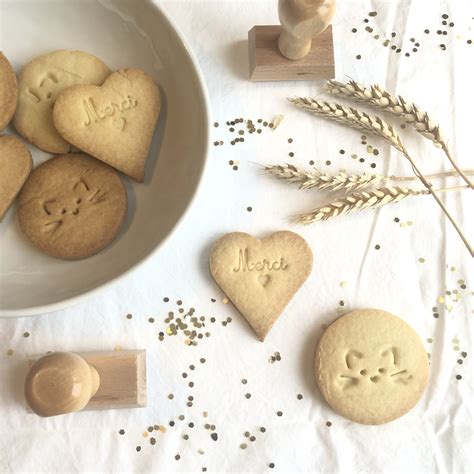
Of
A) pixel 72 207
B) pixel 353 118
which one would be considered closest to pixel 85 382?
pixel 72 207

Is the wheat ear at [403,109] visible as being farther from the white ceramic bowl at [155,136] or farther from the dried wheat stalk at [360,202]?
the white ceramic bowl at [155,136]

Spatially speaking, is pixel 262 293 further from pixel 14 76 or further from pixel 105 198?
pixel 14 76

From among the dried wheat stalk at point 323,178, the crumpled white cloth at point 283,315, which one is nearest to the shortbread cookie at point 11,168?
the crumpled white cloth at point 283,315

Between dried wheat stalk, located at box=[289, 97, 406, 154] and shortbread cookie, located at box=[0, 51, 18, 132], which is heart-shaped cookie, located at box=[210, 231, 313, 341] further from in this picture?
shortbread cookie, located at box=[0, 51, 18, 132]

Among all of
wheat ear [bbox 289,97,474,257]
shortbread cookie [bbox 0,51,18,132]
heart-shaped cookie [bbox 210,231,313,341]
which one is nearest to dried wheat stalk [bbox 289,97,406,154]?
wheat ear [bbox 289,97,474,257]

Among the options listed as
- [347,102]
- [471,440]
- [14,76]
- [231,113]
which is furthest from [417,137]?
[14,76]

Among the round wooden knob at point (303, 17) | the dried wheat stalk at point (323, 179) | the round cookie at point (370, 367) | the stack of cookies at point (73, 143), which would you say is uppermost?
the round wooden knob at point (303, 17)

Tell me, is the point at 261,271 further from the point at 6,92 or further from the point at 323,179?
the point at 6,92
